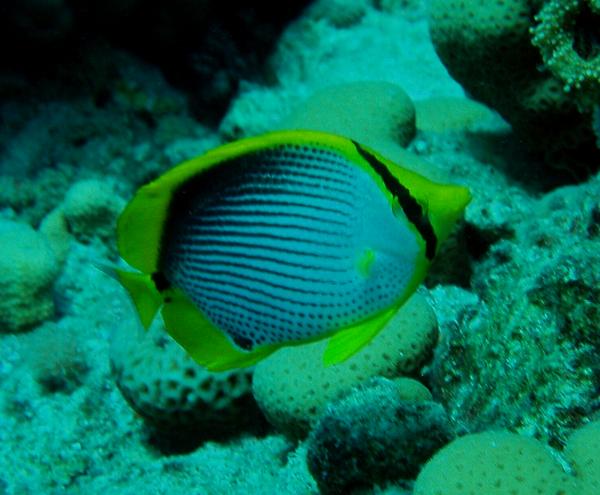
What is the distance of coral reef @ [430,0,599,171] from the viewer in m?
4.11

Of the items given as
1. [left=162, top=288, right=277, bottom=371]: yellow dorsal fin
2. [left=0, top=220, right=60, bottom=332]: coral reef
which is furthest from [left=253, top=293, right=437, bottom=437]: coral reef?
[left=0, top=220, right=60, bottom=332]: coral reef

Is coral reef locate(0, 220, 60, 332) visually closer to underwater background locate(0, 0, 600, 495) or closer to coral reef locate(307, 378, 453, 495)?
underwater background locate(0, 0, 600, 495)

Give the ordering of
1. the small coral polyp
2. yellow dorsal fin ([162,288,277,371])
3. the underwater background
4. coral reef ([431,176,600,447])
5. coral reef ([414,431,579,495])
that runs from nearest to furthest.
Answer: yellow dorsal fin ([162,288,277,371]) → coral reef ([414,431,579,495]) → coral reef ([431,176,600,447]) → the underwater background → the small coral polyp

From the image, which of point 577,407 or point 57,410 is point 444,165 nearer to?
point 577,407

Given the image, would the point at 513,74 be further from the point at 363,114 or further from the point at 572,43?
the point at 363,114

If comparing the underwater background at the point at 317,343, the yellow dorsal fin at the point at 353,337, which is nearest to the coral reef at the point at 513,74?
the underwater background at the point at 317,343

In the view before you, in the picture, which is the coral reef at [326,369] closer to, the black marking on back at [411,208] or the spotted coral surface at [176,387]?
the spotted coral surface at [176,387]

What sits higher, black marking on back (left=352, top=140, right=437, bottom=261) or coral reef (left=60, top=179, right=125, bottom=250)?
black marking on back (left=352, top=140, right=437, bottom=261)

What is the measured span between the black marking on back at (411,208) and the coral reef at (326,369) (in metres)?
1.76

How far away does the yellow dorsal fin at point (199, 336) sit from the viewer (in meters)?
1.77

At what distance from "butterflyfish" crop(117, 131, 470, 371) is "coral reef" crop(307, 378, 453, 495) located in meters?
1.15

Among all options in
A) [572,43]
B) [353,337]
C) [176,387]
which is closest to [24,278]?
[176,387]

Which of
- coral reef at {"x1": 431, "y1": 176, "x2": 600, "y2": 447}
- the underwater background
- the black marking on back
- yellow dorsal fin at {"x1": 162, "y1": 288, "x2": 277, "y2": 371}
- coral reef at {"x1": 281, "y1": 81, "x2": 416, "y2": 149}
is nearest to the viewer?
the black marking on back

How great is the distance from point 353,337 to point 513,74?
3289mm
